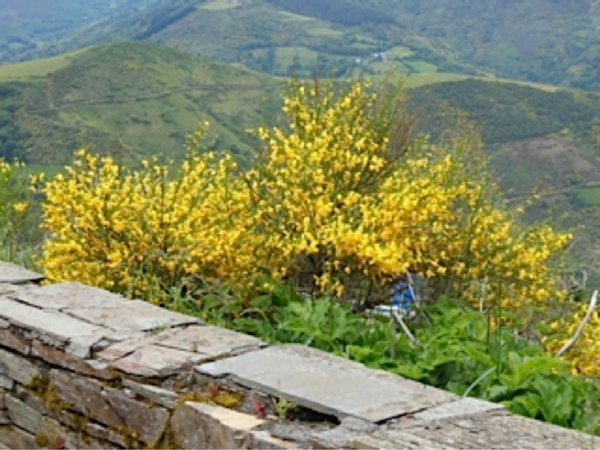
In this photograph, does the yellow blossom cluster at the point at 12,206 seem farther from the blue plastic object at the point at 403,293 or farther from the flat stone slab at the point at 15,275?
the blue plastic object at the point at 403,293

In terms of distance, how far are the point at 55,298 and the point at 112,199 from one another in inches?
51.9

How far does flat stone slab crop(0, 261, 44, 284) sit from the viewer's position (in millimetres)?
4934

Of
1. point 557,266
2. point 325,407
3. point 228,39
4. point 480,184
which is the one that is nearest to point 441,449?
point 325,407

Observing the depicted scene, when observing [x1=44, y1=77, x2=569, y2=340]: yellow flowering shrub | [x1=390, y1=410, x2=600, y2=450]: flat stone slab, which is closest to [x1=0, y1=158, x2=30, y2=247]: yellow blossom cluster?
[x1=44, y1=77, x2=569, y2=340]: yellow flowering shrub

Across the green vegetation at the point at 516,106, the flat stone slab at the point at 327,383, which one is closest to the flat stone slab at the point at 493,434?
the flat stone slab at the point at 327,383

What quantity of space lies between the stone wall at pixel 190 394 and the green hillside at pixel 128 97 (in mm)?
57244

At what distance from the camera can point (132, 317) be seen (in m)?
4.19

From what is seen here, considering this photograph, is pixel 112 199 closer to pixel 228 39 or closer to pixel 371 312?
pixel 371 312

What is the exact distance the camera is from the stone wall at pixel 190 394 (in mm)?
2926

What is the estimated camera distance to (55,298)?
14.6 feet

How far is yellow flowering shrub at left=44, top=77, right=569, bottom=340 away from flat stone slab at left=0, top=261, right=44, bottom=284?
Answer: 35 centimetres

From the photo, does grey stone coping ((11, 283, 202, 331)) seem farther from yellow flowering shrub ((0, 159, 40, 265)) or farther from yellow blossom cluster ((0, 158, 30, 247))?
yellow blossom cluster ((0, 158, 30, 247))

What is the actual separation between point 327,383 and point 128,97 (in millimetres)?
93108

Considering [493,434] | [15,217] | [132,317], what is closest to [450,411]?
[493,434]
